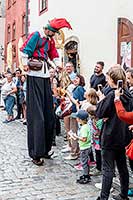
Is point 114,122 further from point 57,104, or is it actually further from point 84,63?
point 84,63

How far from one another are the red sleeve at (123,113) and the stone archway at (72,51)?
9070 millimetres

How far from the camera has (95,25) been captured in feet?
38.3

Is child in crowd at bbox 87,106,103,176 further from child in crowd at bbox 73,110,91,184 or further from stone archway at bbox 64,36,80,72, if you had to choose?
stone archway at bbox 64,36,80,72

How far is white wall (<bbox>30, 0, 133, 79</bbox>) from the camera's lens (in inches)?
407

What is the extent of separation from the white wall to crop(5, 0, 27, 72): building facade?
940 centimetres

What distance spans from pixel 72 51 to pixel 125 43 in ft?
14.6

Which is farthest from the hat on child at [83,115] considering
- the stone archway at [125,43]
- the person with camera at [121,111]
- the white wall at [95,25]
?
the white wall at [95,25]

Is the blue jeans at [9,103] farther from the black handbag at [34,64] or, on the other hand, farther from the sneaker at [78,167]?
the sneaker at [78,167]

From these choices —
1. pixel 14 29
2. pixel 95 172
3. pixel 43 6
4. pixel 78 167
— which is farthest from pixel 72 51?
pixel 14 29

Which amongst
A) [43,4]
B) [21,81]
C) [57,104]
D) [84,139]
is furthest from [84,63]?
[84,139]

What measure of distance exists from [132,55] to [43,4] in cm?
943

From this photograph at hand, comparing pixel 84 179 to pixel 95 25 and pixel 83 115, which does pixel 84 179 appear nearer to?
pixel 83 115

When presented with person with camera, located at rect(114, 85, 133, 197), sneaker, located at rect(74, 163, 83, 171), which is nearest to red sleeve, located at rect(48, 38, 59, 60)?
sneaker, located at rect(74, 163, 83, 171)

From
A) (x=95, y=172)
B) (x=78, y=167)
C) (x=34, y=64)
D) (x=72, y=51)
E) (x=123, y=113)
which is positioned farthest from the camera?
Answer: (x=72, y=51)
